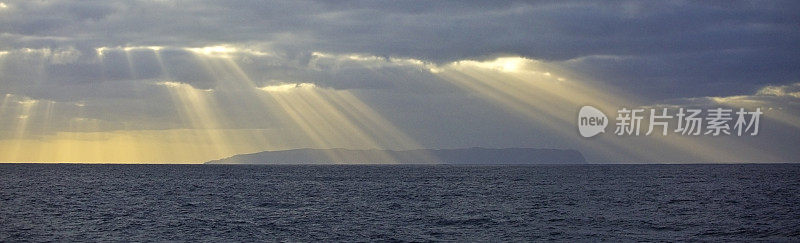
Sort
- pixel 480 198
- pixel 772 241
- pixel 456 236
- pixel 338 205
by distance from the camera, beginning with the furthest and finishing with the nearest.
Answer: pixel 480 198, pixel 338 205, pixel 456 236, pixel 772 241

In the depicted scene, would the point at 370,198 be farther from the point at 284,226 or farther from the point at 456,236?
the point at 456,236

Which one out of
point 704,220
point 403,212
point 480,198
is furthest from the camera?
point 480,198

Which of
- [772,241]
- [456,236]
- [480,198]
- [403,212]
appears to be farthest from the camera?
[480,198]

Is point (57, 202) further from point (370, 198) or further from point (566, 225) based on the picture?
point (566, 225)

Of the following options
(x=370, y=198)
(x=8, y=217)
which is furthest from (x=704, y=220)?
(x=8, y=217)

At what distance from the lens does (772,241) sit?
4347cm

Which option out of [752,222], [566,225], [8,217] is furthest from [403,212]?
[8,217]

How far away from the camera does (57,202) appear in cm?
7569

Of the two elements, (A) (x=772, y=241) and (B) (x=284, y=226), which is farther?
(B) (x=284, y=226)

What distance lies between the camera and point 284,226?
176 feet

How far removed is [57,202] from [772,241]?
6982 cm

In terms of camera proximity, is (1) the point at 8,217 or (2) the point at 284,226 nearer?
(2) the point at 284,226

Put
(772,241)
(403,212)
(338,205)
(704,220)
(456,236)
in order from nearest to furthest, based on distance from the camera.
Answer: (772,241), (456,236), (704,220), (403,212), (338,205)

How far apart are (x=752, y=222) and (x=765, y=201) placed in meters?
25.8
